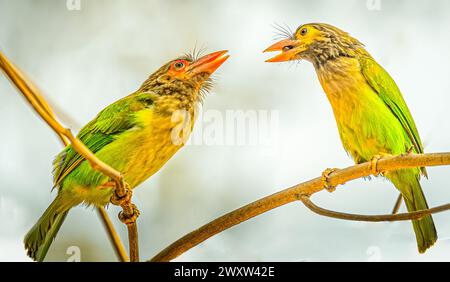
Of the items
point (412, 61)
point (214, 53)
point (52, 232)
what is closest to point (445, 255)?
point (412, 61)

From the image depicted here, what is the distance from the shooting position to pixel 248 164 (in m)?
2.22

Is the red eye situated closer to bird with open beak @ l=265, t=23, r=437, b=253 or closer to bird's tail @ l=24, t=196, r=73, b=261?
bird with open beak @ l=265, t=23, r=437, b=253

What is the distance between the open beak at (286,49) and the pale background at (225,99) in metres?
0.05

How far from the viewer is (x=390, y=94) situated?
213 cm

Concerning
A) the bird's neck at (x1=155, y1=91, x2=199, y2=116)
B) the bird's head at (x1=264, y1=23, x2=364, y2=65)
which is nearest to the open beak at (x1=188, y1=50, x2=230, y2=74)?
the bird's neck at (x1=155, y1=91, x2=199, y2=116)

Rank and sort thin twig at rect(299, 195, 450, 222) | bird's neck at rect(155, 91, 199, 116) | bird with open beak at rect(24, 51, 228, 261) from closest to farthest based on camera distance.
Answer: thin twig at rect(299, 195, 450, 222) < bird with open beak at rect(24, 51, 228, 261) < bird's neck at rect(155, 91, 199, 116)

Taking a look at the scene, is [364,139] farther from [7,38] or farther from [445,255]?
[7,38]

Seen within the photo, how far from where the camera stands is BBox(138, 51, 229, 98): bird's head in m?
2.17

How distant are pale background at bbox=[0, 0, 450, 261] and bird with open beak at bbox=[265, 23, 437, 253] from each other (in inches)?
2.8

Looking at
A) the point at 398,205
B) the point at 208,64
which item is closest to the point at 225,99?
A: the point at 208,64

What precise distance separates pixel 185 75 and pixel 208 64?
0.11 m

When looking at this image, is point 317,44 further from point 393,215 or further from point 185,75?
point 393,215

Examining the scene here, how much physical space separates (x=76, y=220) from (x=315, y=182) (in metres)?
1.00

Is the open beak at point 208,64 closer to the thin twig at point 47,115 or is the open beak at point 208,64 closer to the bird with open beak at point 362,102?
the bird with open beak at point 362,102
